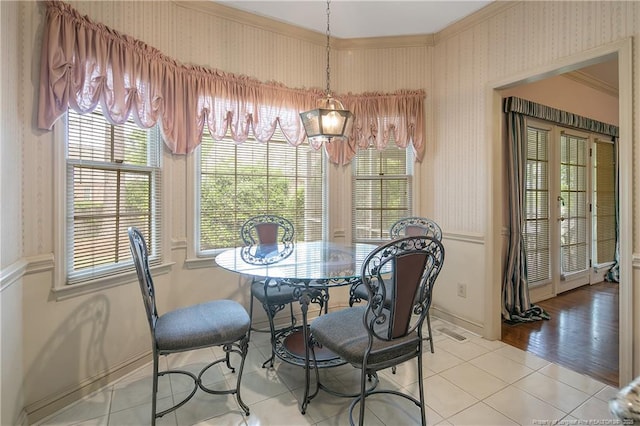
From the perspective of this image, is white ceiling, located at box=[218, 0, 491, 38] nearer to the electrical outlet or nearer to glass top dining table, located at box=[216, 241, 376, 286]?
glass top dining table, located at box=[216, 241, 376, 286]

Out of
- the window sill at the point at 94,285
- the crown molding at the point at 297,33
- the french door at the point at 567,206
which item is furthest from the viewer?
the french door at the point at 567,206

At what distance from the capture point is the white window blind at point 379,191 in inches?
138

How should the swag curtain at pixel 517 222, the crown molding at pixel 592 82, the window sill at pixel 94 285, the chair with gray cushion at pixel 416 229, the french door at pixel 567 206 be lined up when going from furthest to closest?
the crown molding at pixel 592 82, the french door at pixel 567 206, the swag curtain at pixel 517 222, the chair with gray cushion at pixel 416 229, the window sill at pixel 94 285

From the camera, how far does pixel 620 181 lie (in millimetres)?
2020

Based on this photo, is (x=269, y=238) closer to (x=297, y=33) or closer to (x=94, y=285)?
(x=94, y=285)

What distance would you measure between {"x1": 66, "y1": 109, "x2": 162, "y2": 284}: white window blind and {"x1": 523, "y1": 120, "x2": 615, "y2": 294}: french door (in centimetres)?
379

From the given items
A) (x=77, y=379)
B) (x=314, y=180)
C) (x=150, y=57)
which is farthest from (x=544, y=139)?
(x=77, y=379)

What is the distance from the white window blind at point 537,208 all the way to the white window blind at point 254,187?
2.37 meters

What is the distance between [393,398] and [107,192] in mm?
2338

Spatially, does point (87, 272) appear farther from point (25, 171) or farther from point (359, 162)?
point (359, 162)

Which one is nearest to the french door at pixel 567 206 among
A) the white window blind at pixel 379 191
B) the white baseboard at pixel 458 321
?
the white baseboard at pixel 458 321

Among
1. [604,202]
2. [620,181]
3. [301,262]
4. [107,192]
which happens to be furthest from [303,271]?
[604,202]

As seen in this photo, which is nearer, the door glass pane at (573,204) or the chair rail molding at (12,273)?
the chair rail molding at (12,273)

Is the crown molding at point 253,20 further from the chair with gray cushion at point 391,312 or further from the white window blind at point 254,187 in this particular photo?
the chair with gray cushion at point 391,312
